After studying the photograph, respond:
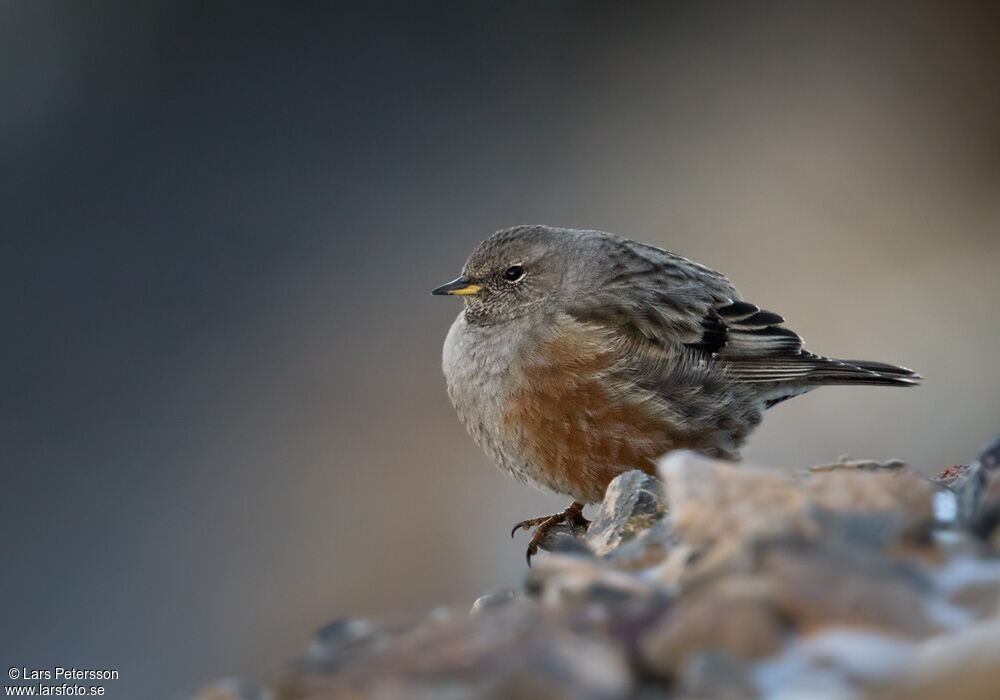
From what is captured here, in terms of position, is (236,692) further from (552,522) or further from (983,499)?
(552,522)

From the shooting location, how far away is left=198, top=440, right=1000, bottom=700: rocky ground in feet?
5.62

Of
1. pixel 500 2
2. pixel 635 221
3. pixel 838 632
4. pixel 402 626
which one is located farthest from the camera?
pixel 500 2

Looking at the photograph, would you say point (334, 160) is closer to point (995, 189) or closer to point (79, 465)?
point (79, 465)

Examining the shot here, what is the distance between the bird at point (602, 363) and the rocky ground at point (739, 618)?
181 centimetres

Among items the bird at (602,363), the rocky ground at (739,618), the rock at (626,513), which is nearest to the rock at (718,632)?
the rocky ground at (739,618)

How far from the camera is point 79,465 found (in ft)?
29.3

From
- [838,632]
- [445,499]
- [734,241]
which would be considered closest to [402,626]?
[838,632]

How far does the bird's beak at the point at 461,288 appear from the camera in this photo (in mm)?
4852

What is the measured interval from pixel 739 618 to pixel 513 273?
3127 mm

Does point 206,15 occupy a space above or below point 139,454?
above

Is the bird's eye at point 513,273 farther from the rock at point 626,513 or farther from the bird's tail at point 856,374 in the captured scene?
the rock at point 626,513

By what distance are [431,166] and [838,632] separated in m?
10.6

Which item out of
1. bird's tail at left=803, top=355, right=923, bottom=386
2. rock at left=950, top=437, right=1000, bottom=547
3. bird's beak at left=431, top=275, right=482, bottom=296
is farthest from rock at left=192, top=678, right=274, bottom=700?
bird's tail at left=803, top=355, right=923, bottom=386

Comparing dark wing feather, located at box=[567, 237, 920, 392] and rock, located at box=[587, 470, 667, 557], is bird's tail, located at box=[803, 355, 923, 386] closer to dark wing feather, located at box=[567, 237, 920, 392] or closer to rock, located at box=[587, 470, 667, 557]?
dark wing feather, located at box=[567, 237, 920, 392]
